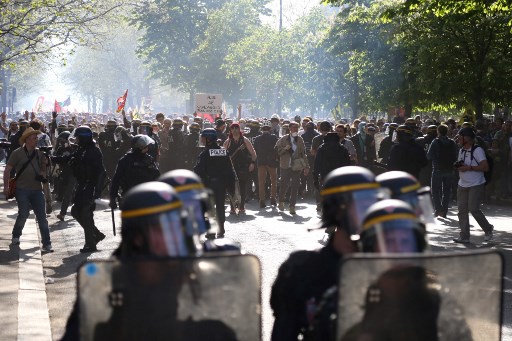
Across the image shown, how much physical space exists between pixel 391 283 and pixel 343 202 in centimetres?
63

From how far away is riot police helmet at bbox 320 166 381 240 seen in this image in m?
3.80

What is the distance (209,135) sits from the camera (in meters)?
14.5

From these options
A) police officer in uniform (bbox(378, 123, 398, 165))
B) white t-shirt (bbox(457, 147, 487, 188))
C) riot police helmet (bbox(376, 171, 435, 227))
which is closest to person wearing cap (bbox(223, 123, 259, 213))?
police officer in uniform (bbox(378, 123, 398, 165))

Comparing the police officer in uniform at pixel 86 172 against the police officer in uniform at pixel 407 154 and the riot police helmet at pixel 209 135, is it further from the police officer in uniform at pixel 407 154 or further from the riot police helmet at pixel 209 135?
the police officer in uniform at pixel 407 154

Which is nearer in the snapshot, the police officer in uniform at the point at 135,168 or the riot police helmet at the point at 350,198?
the riot police helmet at the point at 350,198

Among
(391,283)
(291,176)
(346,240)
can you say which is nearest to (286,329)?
(346,240)

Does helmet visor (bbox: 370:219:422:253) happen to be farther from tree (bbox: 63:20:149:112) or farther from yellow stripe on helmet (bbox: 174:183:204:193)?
tree (bbox: 63:20:149:112)

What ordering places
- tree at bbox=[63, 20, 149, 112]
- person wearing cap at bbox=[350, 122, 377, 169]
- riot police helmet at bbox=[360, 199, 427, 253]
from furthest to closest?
tree at bbox=[63, 20, 149, 112] < person wearing cap at bbox=[350, 122, 377, 169] < riot police helmet at bbox=[360, 199, 427, 253]

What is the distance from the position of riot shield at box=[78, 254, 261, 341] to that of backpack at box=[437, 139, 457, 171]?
14.8 meters

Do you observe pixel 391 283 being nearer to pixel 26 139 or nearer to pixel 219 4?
pixel 26 139

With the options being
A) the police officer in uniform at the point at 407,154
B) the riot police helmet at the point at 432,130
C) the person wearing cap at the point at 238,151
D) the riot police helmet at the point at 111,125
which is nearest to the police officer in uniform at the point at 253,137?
the riot police helmet at the point at 111,125

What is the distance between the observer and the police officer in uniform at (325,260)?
3750mm

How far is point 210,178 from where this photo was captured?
583 inches

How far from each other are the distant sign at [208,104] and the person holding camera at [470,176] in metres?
22.7
